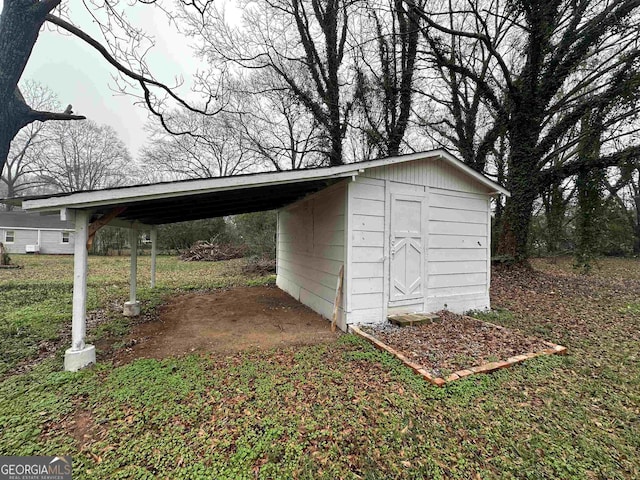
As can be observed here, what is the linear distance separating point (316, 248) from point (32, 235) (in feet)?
85.5

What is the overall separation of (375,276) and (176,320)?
3969 millimetres

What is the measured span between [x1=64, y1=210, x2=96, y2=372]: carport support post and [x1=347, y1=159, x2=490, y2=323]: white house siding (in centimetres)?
356

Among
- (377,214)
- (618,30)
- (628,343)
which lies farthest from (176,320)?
(618,30)

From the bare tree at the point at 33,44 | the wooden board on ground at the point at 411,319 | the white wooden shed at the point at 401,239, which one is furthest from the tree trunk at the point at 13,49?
the wooden board on ground at the point at 411,319

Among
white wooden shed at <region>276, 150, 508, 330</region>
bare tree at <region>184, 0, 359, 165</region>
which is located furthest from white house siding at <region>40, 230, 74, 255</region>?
white wooden shed at <region>276, 150, 508, 330</region>

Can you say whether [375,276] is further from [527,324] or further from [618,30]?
[618,30]

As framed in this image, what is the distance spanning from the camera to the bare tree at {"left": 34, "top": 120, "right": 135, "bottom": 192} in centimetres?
2272

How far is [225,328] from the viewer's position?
4.79m

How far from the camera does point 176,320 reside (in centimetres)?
527

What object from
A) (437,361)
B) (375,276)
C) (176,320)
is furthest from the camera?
(176,320)

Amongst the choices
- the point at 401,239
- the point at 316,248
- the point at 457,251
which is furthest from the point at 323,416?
the point at 457,251

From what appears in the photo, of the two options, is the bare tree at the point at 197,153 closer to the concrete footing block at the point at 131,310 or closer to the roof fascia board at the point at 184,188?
the concrete footing block at the point at 131,310

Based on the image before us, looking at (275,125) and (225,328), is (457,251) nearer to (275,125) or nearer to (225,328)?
(225,328)

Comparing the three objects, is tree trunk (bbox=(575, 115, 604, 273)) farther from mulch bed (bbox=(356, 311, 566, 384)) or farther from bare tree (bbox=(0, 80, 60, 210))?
bare tree (bbox=(0, 80, 60, 210))
